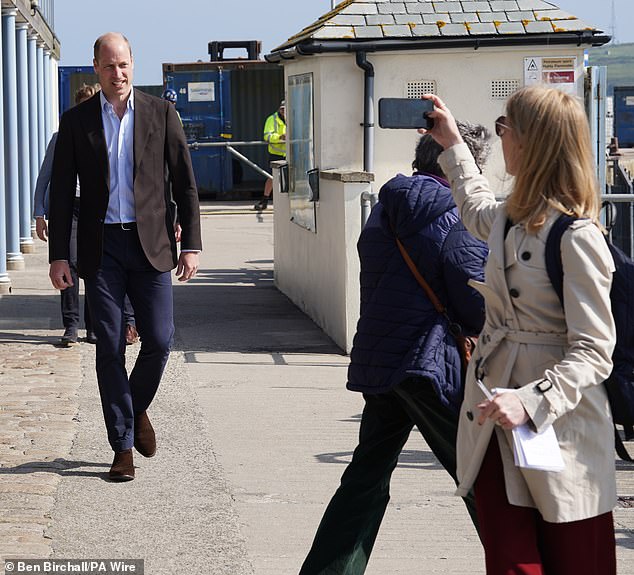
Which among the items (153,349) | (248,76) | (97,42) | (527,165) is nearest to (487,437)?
(527,165)

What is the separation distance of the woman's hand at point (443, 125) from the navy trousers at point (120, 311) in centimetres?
290

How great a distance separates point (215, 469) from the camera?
267 inches

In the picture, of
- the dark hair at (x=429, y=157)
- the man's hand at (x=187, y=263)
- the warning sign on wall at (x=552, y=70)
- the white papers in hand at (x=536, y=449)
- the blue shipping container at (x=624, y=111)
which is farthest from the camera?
the blue shipping container at (x=624, y=111)

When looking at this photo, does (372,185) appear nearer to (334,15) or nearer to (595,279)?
(334,15)

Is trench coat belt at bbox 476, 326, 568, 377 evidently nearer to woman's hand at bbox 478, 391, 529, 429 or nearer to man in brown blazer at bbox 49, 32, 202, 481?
woman's hand at bbox 478, 391, 529, 429

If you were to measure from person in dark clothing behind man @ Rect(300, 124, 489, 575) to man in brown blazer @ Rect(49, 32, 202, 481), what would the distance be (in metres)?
2.16

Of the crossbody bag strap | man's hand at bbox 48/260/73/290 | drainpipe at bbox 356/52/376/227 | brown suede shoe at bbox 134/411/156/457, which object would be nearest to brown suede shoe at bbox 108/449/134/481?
brown suede shoe at bbox 134/411/156/457

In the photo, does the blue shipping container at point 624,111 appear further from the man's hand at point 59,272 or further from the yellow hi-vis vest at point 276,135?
the man's hand at point 59,272

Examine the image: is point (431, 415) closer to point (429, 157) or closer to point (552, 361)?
point (429, 157)

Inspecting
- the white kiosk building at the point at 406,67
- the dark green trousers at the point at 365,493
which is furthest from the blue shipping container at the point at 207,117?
the dark green trousers at the point at 365,493

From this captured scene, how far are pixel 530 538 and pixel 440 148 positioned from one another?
5.10ft

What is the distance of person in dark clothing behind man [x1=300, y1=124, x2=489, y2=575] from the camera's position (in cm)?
440

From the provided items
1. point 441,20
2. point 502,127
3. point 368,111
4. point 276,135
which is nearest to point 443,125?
Answer: point 502,127

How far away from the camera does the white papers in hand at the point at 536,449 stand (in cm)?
328
